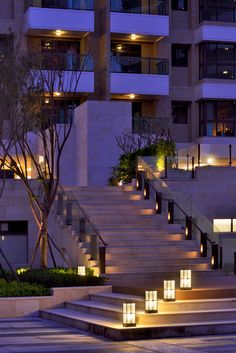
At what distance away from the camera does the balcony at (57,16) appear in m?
40.5

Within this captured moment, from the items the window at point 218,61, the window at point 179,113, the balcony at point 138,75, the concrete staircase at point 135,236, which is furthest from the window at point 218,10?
the concrete staircase at point 135,236

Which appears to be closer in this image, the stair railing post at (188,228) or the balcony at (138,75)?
the stair railing post at (188,228)

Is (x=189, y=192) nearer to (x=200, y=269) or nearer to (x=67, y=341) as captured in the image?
(x=200, y=269)

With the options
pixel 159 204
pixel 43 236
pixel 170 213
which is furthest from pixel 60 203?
pixel 43 236

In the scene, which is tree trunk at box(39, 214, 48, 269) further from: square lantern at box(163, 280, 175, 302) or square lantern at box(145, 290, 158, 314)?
square lantern at box(145, 290, 158, 314)

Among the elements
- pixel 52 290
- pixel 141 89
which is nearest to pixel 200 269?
pixel 52 290

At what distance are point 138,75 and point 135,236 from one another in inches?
679

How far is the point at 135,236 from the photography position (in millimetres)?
25922

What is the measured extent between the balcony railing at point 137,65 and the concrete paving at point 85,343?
24883mm

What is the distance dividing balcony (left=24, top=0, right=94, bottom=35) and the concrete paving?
2456 cm

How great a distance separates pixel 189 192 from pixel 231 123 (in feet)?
48.1

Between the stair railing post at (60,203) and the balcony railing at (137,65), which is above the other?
the balcony railing at (137,65)

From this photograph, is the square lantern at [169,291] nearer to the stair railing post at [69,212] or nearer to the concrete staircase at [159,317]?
the concrete staircase at [159,317]

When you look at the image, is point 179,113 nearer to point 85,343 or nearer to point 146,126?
point 146,126
